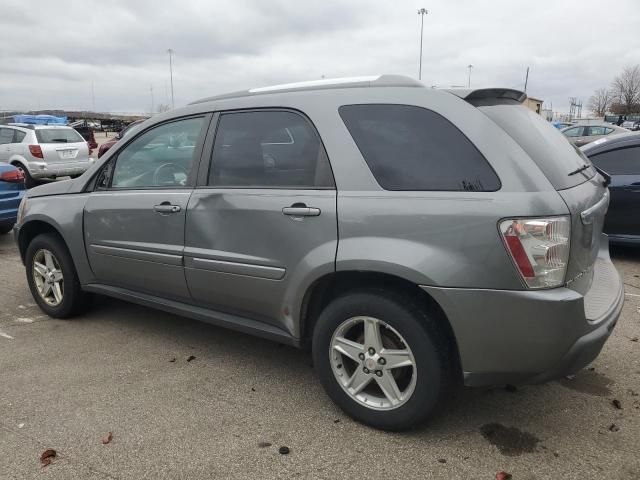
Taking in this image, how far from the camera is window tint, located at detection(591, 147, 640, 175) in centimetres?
604

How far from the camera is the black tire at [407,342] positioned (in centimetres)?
248

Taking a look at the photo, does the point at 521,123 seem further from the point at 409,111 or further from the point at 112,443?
the point at 112,443

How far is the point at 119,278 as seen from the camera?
3.83 meters

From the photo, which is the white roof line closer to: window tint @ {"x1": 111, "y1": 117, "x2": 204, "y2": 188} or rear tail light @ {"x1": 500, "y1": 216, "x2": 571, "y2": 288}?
window tint @ {"x1": 111, "y1": 117, "x2": 204, "y2": 188}

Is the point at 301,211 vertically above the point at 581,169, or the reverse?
the point at 581,169

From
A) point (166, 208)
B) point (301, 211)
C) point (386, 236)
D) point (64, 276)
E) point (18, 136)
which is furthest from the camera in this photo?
point (18, 136)

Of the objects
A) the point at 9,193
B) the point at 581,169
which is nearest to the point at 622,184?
the point at 581,169

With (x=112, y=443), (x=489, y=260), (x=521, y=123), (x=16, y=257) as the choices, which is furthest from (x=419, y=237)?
(x=16, y=257)

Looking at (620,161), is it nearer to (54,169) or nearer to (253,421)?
(253,421)

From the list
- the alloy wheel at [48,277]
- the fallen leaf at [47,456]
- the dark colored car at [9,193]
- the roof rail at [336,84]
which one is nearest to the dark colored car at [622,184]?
the roof rail at [336,84]

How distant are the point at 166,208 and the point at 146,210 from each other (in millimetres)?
226

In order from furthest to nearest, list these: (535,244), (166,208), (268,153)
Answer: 1. (166,208)
2. (268,153)
3. (535,244)

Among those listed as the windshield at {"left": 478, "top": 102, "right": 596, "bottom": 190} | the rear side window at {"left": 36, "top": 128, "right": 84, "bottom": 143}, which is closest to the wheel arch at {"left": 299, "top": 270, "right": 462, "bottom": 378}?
the windshield at {"left": 478, "top": 102, "right": 596, "bottom": 190}

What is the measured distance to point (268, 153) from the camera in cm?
308
